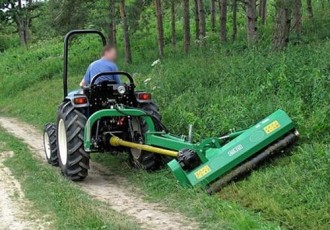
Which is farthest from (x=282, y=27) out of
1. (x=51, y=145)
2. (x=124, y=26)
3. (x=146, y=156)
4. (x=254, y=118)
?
(x=124, y=26)

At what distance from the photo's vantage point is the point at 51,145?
31.1ft

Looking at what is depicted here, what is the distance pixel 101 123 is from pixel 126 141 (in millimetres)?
496

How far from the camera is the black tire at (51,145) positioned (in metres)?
9.39

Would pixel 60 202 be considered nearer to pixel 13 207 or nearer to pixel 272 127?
pixel 13 207

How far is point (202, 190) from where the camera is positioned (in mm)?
6777

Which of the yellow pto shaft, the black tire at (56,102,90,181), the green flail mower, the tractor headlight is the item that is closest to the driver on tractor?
the green flail mower

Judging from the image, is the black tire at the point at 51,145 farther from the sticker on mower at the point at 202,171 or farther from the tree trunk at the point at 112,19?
the tree trunk at the point at 112,19

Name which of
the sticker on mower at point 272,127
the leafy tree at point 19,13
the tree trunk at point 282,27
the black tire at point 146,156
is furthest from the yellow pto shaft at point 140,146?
the leafy tree at point 19,13

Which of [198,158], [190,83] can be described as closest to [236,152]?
[198,158]

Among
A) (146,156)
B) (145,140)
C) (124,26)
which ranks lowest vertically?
(146,156)

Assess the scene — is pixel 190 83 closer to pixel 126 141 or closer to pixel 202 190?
pixel 126 141

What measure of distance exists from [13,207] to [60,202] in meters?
0.63

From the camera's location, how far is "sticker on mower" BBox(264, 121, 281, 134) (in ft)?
22.9

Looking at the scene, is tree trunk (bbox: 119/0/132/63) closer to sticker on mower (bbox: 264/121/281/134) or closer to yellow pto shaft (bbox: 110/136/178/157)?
yellow pto shaft (bbox: 110/136/178/157)
